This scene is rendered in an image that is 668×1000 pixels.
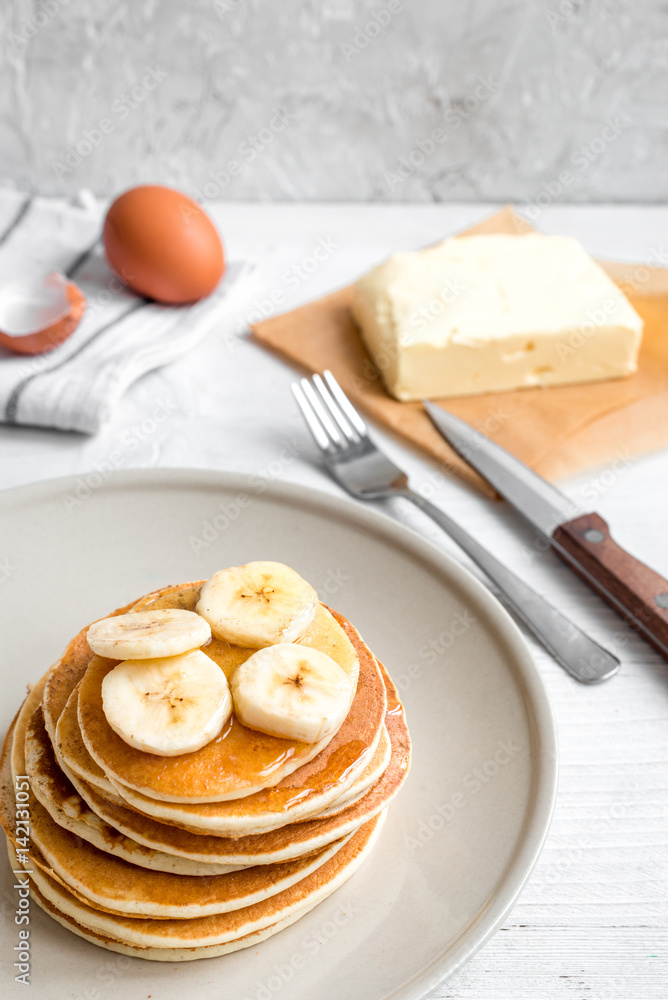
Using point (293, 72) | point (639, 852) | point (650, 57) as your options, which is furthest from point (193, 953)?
point (650, 57)

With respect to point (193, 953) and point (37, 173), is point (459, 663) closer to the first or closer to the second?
point (193, 953)

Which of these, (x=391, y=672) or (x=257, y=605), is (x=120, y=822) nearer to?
(x=257, y=605)

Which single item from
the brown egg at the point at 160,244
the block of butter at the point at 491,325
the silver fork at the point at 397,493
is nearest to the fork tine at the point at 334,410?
the silver fork at the point at 397,493

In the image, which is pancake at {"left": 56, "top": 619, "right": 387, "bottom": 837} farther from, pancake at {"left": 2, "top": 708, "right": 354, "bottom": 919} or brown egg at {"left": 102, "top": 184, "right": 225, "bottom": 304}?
brown egg at {"left": 102, "top": 184, "right": 225, "bottom": 304}

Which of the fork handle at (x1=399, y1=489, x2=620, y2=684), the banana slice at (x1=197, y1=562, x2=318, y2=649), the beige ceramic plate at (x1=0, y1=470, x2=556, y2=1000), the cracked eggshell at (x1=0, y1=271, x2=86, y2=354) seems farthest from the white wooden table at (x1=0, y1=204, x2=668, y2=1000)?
the banana slice at (x1=197, y1=562, x2=318, y2=649)

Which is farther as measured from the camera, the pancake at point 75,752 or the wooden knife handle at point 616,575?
the wooden knife handle at point 616,575

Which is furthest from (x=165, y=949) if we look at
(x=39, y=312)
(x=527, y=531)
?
(x=39, y=312)

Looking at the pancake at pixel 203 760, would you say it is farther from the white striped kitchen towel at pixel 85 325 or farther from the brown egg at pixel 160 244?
the brown egg at pixel 160 244
